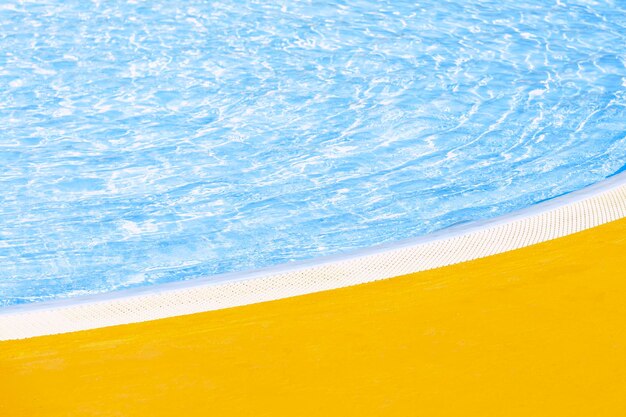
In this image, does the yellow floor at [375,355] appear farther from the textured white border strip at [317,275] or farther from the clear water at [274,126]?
the clear water at [274,126]

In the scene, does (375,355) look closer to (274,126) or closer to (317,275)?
(317,275)

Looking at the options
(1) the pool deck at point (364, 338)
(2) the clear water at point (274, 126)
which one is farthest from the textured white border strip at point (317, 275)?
(2) the clear water at point (274, 126)

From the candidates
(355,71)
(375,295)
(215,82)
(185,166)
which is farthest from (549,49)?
(375,295)

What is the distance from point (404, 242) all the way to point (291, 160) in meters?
1.37

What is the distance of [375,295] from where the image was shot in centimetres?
362

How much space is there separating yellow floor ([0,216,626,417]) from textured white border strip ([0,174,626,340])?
0.18 ft

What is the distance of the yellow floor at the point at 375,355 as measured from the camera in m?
3.03

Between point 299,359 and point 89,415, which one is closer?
point 89,415

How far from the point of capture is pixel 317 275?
372 cm

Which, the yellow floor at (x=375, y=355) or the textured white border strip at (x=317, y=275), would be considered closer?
the yellow floor at (x=375, y=355)

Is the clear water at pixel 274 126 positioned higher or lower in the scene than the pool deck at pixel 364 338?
lower

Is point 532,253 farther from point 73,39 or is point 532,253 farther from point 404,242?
point 73,39

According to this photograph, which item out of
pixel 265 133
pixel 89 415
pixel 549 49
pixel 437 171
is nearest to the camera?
pixel 89 415

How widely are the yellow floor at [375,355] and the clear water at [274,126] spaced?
85cm
